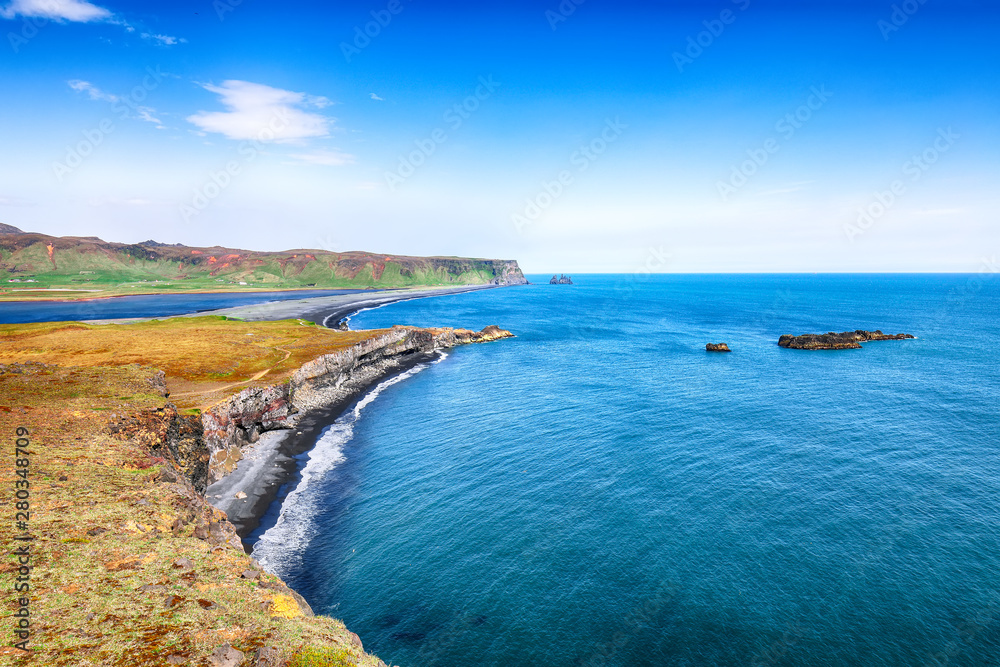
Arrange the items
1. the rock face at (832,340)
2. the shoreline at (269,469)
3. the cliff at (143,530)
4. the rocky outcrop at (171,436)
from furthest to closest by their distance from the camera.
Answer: the rock face at (832,340)
the shoreline at (269,469)
the rocky outcrop at (171,436)
the cliff at (143,530)

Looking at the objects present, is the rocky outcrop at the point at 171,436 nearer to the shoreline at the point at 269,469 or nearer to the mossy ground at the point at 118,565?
the mossy ground at the point at 118,565

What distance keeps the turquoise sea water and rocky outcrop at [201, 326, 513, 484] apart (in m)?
7.99

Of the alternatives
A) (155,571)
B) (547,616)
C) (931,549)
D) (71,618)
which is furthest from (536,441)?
(71,618)

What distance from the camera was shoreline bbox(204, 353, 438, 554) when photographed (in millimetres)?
38312

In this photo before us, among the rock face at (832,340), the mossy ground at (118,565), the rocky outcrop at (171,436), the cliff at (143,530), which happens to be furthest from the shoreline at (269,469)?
the rock face at (832,340)

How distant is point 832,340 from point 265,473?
413 feet


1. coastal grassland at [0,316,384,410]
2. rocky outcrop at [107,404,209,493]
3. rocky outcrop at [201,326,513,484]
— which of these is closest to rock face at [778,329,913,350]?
rocky outcrop at [201,326,513,484]

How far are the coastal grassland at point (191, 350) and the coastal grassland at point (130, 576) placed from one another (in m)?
20.1

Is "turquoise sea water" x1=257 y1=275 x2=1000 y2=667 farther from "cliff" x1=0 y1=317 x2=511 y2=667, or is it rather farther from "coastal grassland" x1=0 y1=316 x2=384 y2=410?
"coastal grassland" x1=0 y1=316 x2=384 y2=410

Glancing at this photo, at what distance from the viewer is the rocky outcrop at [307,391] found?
46.7m

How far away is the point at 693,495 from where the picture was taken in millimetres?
38875

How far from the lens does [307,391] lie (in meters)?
68.1

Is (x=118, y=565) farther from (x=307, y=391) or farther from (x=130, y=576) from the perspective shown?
(x=307, y=391)

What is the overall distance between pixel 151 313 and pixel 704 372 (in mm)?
196068
